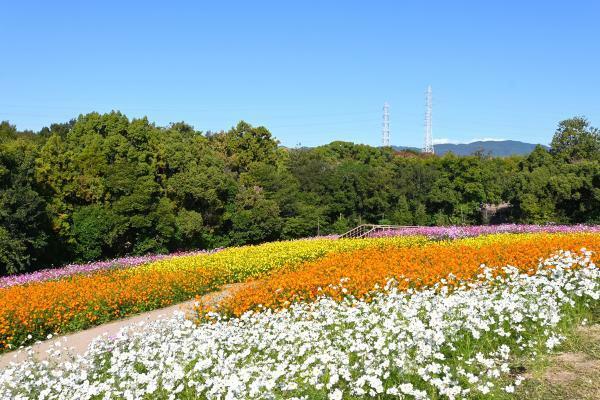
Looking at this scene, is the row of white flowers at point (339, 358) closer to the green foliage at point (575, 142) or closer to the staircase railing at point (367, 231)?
the staircase railing at point (367, 231)

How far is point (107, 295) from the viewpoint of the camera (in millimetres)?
12688

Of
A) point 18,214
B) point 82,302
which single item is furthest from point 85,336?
point 18,214

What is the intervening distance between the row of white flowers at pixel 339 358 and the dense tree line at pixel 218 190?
18245 millimetres

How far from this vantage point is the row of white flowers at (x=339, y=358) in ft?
14.4

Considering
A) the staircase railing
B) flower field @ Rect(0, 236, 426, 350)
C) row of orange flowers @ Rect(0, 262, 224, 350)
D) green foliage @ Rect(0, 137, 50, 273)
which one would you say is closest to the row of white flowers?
flower field @ Rect(0, 236, 426, 350)

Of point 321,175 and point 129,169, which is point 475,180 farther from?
point 129,169

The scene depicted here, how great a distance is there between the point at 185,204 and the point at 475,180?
28.1 meters

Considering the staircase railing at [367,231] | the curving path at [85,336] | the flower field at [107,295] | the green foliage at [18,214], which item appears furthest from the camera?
the staircase railing at [367,231]

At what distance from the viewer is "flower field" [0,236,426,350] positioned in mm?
11141

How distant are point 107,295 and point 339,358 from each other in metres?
9.54

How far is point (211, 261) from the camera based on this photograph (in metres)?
18.5

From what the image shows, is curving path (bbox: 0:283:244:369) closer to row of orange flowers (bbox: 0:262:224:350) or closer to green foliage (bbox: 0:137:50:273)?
row of orange flowers (bbox: 0:262:224:350)

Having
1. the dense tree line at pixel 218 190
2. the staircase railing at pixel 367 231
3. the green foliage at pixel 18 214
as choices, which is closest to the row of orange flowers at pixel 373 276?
the green foliage at pixel 18 214

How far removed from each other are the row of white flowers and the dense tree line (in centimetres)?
1824
